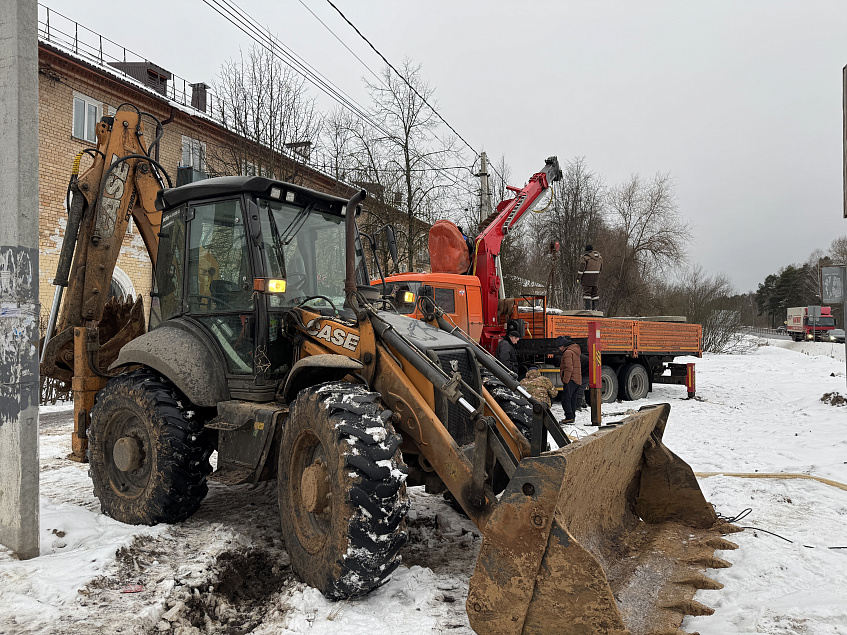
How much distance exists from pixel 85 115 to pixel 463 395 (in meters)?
17.9

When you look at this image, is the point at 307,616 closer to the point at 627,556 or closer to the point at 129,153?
the point at 627,556

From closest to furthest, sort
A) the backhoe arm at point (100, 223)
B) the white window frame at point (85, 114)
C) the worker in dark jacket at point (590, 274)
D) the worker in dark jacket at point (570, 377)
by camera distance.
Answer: the backhoe arm at point (100, 223)
the worker in dark jacket at point (570, 377)
the worker in dark jacket at point (590, 274)
the white window frame at point (85, 114)

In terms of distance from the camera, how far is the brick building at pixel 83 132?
1612 cm

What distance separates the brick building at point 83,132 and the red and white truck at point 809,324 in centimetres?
3913

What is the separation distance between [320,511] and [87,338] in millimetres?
3293

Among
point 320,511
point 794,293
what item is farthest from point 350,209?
point 794,293

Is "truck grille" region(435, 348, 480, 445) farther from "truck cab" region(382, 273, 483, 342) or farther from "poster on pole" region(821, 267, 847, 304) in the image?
"poster on pole" region(821, 267, 847, 304)

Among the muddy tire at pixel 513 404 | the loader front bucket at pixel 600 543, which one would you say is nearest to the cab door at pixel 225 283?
the muddy tire at pixel 513 404

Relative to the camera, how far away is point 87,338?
5605 mm

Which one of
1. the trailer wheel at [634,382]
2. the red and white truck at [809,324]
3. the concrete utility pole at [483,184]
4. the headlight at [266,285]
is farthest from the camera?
the red and white truck at [809,324]

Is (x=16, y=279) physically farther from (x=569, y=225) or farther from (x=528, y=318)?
(x=569, y=225)

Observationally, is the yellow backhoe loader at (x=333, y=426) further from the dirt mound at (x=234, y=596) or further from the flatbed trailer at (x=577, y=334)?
the flatbed trailer at (x=577, y=334)

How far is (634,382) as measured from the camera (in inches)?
529

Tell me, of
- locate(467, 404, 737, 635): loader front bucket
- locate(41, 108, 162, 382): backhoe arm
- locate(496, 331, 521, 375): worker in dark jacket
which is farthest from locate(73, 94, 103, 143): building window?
locate(467, 404, 737, 635): loader front bucket
